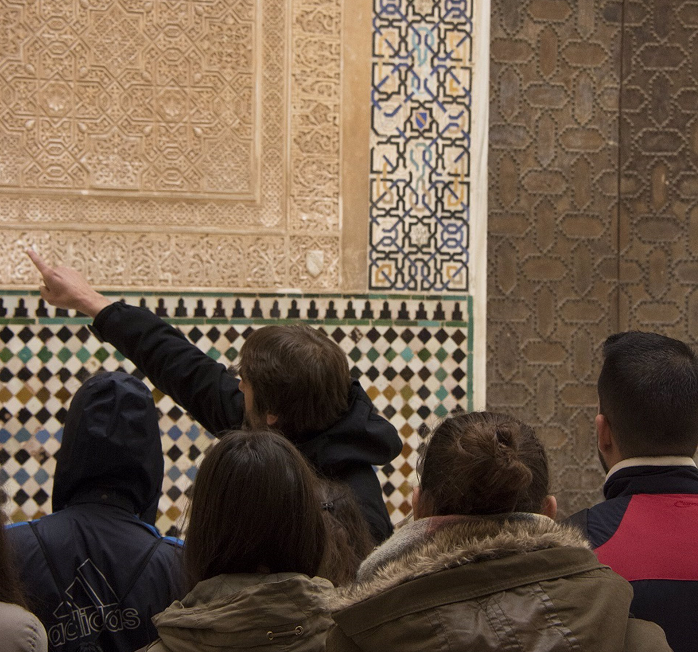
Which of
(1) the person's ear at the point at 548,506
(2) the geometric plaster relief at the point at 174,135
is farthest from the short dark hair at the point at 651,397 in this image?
(2) the geometric plaster relief at the point at 174,135

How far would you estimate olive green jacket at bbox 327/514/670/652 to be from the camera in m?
1.02

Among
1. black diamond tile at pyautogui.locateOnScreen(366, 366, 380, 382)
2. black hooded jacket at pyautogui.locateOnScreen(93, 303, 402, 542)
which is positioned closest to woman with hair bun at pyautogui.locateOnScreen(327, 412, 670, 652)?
black hooded jacket at pyautogui.locateOnScreen(93, 303, 402, 542)

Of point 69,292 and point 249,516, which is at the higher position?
point 69,292

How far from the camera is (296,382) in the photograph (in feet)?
6.11

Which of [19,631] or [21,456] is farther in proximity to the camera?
[21,456]

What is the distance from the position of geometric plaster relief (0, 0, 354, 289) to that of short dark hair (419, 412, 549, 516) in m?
2.55

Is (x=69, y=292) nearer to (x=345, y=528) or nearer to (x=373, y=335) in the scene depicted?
(x=345, y=528)

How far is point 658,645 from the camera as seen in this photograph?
109 cm

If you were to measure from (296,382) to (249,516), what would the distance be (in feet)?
2.01

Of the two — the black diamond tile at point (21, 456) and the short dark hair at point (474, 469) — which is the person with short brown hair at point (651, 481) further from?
the black diamond tile at point (21, 456)

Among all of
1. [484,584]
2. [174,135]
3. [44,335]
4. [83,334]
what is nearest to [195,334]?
[83,334]

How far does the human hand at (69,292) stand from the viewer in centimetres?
229

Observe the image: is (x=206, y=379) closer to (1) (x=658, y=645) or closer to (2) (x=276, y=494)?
(2) (x=276, y=494)

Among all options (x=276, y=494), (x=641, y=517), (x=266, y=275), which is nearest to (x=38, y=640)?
(x=276, y=494)
